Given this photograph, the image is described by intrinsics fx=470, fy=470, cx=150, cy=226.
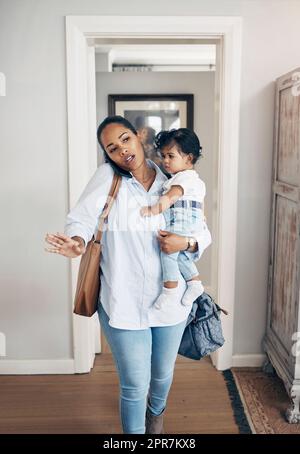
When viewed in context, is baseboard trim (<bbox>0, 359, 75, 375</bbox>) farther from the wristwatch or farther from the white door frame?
the wristwatch

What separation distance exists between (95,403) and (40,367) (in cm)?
44

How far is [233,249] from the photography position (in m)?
2.41

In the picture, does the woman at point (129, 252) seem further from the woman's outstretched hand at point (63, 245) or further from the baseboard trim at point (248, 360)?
the baseboard trim at point (248, 360)

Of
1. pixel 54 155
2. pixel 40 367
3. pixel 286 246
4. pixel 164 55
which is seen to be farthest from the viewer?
pixel 164 55

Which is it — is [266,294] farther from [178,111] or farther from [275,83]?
[178,111]

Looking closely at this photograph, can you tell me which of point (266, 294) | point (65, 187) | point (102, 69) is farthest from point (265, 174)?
point (102, 69)

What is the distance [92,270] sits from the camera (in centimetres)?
147

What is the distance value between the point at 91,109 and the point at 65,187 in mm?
462

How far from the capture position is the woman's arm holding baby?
4.69ft

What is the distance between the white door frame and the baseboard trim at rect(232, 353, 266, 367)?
0.04 meters

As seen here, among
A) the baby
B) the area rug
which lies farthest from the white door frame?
the baby

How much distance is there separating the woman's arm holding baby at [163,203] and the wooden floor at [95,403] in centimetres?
103

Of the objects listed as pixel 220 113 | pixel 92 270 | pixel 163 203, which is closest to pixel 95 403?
pixel 92 270

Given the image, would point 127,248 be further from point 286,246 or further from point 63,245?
point 286,246
